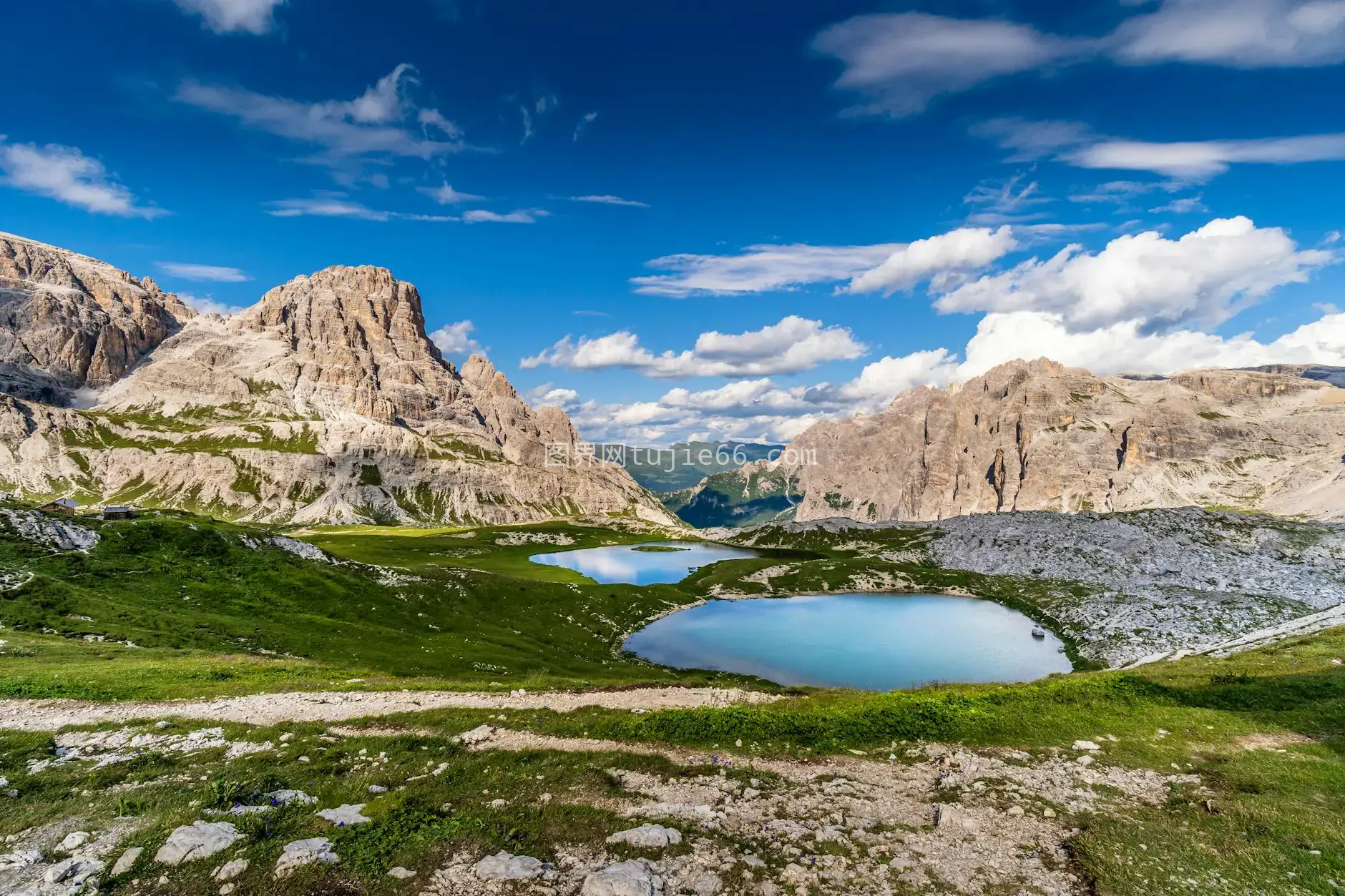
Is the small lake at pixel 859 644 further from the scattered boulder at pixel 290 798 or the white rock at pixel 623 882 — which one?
the scattered boulder at pixel 290 798

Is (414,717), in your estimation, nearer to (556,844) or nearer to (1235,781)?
(556,844)

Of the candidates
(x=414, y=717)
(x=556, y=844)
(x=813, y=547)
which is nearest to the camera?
(x=556, y=844)

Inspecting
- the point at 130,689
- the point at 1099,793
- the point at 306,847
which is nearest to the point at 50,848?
the point at 306,847

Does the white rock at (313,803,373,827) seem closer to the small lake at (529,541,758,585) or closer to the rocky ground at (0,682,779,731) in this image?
the rocky ground at (0,682,779,731)

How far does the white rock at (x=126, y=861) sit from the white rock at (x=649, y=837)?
8.98 m

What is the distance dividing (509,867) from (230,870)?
507 centimetres

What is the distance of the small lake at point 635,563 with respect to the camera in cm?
13575

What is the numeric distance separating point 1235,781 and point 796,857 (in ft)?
45.0

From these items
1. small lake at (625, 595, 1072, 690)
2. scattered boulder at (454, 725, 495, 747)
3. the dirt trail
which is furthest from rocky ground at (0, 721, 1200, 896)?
small lake at (625, 595, 1072, 690)

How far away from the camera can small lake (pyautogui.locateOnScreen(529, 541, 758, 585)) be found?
445 feet

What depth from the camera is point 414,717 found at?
72.9ft

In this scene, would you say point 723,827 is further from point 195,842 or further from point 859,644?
point 859,644

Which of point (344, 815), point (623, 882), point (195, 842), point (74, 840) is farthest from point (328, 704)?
point (623, 882)

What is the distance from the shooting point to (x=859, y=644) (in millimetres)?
79812
